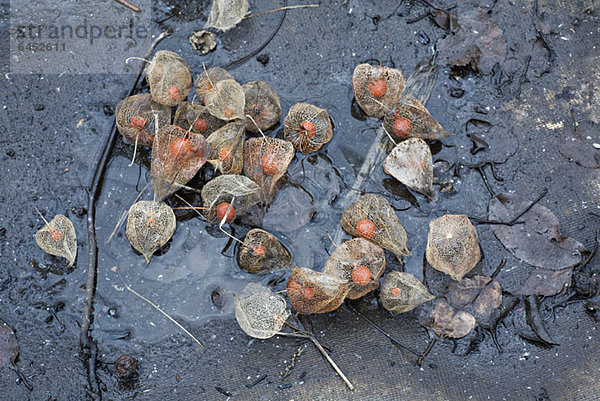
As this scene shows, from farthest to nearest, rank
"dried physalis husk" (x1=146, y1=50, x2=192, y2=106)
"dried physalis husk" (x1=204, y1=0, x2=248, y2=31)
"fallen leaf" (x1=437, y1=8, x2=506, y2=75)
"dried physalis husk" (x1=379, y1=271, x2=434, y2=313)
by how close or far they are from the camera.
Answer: "fallen leaf" (x1=437, y1=8, x2=506, y2=75)
"dried physalis husk" (x1=204, y1=0, x2=248, y2=31)
"dried physalis husk" (x1=146, y1=50, x2=192, y2=106)
"dried physalis husk" (x1=379, y1=271, x2=434, y2=313)

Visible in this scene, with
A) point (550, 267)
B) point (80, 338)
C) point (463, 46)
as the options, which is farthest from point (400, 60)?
point (80, 338)

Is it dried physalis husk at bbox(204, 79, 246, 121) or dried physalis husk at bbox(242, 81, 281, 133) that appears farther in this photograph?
dried physalis husk at bbox(242, 81, 281, 133)

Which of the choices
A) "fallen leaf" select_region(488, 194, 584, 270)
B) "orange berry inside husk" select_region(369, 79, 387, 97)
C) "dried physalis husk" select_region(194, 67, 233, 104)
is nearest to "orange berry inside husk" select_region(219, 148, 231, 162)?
"dried physalis husk" select_region(194, 67, 233, 104)

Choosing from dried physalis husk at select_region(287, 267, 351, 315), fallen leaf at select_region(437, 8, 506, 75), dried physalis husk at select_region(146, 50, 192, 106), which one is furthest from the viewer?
fallen leaf at select_region(437, 8, 506, 75)

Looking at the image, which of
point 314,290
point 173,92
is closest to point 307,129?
point 173,92

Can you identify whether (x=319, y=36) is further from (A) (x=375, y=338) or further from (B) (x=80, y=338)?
(B) (x=80, y=338)

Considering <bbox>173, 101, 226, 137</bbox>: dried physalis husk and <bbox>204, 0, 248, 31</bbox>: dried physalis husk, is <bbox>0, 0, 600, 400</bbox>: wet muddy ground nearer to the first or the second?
<bbox>204, 0, 248, 31</bbox>: dried physalis husk
